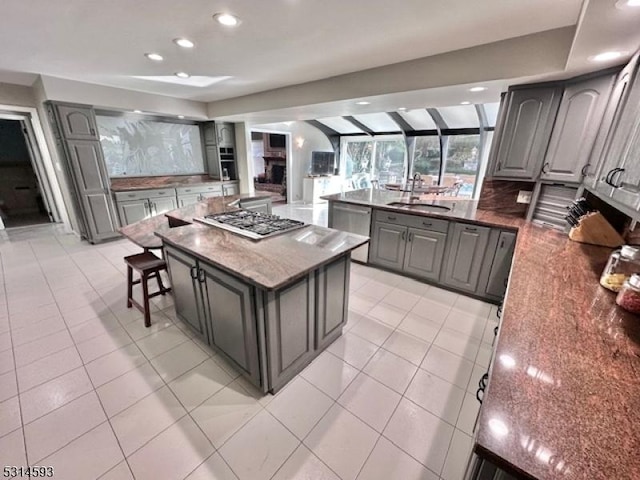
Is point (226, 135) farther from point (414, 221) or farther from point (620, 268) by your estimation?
point (620, 268)

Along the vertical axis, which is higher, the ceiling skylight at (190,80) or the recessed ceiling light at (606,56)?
the ceiling skylight at (190,80)

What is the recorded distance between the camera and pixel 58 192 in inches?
184

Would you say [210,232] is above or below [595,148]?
below

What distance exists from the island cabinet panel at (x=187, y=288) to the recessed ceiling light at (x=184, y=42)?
184cm

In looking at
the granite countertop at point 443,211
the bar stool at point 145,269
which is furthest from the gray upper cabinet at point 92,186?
the granite countertop at point 443,211

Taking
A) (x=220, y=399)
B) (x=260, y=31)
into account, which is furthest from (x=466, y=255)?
(x=260, y=31)

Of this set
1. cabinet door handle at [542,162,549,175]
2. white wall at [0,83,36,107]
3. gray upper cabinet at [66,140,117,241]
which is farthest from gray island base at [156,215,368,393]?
white wall at [0,83,36,107]

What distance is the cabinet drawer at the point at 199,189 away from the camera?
5053mm

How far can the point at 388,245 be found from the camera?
3324mm

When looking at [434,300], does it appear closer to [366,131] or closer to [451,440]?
[451,440]

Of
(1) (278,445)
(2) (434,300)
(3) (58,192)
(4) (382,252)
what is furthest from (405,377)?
(3) (58,192)

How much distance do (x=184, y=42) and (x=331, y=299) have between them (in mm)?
2619

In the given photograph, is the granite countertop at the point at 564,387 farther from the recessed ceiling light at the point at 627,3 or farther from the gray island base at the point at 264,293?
the recessed ceiling light at the point at 627,3

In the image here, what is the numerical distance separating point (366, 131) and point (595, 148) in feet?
21.9
